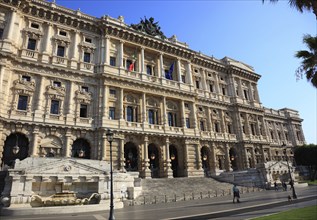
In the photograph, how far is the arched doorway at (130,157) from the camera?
29.9 metres

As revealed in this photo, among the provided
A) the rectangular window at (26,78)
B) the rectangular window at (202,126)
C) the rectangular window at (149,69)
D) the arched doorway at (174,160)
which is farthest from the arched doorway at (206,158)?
the rectangular window at (26,78)

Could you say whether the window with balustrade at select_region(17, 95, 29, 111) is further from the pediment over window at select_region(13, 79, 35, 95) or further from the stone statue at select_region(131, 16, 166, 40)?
the stone statue at select_region(131, 16, 166, 40)

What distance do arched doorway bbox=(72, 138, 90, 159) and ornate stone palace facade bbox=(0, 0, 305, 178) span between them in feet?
0.37

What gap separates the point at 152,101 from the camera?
33.9 m

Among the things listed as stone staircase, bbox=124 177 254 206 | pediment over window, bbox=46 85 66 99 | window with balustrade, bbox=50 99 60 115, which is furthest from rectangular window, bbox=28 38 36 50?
stone staircase, bbox=124 177 254 206

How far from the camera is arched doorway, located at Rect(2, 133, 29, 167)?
75.7ft

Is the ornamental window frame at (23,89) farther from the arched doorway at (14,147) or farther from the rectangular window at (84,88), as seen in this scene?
the rectangular window at (84,88)

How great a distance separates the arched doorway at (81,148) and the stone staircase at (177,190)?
7.35 meters

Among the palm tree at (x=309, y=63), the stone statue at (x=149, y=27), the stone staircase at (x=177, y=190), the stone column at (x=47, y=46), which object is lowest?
the stone staircase at (x=177, y=190)

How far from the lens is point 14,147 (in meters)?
22.5

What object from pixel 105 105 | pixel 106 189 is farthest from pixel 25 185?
pixel 105 105

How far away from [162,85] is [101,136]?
12.2 meters

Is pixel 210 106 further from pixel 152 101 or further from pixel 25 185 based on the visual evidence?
pixel 25 185

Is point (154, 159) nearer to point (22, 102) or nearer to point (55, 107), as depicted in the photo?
point (55, 107)
